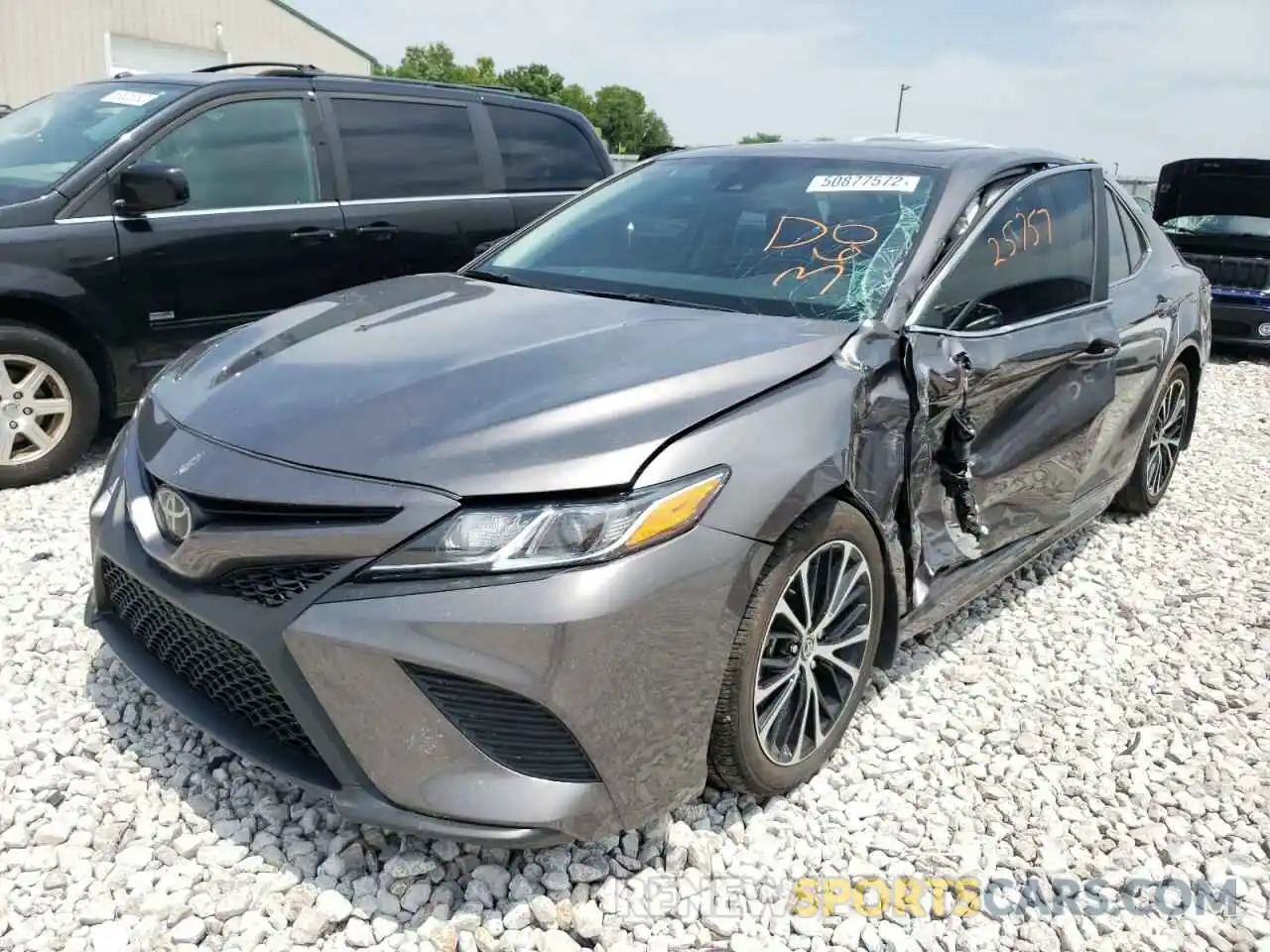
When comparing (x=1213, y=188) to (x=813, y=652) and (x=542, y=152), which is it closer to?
(x=542, y=152)

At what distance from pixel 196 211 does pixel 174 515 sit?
3.08m

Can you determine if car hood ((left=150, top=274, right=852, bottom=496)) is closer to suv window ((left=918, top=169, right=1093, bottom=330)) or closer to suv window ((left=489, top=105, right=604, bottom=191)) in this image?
suv window ((left=918, top=169, right=1093, bottom=330))

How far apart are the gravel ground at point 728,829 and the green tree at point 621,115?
10659cm

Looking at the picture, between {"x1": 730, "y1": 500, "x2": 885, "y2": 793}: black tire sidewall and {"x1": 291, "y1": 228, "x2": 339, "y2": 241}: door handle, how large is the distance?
3.62 m

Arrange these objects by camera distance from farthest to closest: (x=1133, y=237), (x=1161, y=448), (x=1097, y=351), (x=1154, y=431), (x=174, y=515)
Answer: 1. (x=1161, y=448)
2. (x=1154, y=431)
3. (x=1133, y=237)
4. (x=1097, y=351)
5. (x=174, y=515)

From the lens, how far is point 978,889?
239 centimetres

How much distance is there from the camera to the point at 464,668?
1932mm

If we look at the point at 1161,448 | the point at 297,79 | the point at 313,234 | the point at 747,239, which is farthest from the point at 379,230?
the point at 1161,448

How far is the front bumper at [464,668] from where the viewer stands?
1.94 m

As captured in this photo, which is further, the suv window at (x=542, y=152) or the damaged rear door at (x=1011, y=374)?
the suv window at (x=542, y=152)

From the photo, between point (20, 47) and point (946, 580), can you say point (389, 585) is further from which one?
point (20, 47)

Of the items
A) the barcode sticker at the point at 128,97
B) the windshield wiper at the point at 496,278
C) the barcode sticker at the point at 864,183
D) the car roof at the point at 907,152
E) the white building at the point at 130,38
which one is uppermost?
the white building at the point at 130,38

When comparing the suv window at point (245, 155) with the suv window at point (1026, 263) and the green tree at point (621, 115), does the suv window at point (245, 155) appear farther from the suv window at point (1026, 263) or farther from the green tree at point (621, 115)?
the green tree at point (621, 115)

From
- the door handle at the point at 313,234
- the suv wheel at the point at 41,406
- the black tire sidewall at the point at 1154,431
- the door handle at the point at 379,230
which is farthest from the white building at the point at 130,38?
the black tire sidewall at the point at 1154,431
